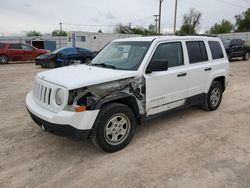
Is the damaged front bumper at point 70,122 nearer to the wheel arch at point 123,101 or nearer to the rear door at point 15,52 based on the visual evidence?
the wheel arch at point 123,101

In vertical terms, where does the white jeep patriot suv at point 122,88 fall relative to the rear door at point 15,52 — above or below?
below

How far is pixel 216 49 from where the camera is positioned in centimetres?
558

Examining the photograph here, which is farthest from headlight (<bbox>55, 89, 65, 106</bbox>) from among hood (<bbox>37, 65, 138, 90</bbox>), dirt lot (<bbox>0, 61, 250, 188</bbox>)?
dirt lot (<bbox>0, 61, 250, 188</bbox>)

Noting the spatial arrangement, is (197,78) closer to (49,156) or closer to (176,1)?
(49,156)

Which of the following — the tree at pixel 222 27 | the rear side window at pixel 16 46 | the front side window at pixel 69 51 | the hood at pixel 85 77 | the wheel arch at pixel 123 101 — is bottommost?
the wheel arch at pixel 123 101

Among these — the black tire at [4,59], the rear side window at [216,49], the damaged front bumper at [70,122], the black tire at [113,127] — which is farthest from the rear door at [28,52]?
the black tire at [113,127]

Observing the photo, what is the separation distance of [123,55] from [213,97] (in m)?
2.63

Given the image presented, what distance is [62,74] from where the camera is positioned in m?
3.78

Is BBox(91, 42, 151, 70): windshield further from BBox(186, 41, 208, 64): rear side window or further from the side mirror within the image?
BBox(186, 41, 208, 64): rear side window

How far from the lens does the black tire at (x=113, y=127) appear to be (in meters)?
3.41

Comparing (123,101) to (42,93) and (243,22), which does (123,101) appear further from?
(243,22)

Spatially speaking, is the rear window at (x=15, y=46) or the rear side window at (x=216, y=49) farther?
the rear window at (x=15, y=46)

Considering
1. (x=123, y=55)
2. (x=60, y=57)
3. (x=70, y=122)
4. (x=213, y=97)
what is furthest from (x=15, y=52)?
(x=70, y=122)

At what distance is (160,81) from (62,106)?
1.78 metres
